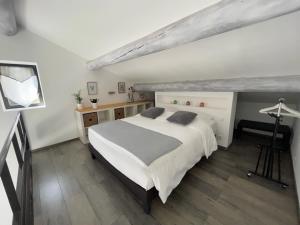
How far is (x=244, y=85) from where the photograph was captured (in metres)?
2.30

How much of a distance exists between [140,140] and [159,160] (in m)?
0.54

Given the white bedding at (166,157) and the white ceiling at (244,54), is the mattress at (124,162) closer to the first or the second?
the white bedding at (166,157)

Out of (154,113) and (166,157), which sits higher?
(154,113)

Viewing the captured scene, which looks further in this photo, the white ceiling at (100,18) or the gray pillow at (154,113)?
the gray pillow at (154,113)

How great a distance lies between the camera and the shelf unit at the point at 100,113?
10.7ft

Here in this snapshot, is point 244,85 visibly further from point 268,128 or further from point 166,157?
point 166,157

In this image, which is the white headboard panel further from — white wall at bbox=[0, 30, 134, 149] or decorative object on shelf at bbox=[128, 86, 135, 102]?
white wall at bbox=[0, 30, 134, 149]

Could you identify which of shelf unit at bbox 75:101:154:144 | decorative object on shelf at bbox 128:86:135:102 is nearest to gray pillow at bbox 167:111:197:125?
shelf unit at bbox 75:101:154:144

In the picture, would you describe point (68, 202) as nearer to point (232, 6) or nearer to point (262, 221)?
point (262, 221)

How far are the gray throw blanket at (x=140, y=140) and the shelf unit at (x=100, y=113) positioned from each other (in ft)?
2.86

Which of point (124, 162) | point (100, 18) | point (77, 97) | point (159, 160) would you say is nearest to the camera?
point (159, 160)

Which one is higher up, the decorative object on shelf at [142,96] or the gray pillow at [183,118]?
the decorative object on shelf at [142,96]

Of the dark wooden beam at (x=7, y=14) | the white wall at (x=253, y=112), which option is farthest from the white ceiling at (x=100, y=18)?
the white wall at (x=253, y=112)

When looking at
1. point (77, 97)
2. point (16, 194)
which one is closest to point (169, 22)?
point (16, 194)
